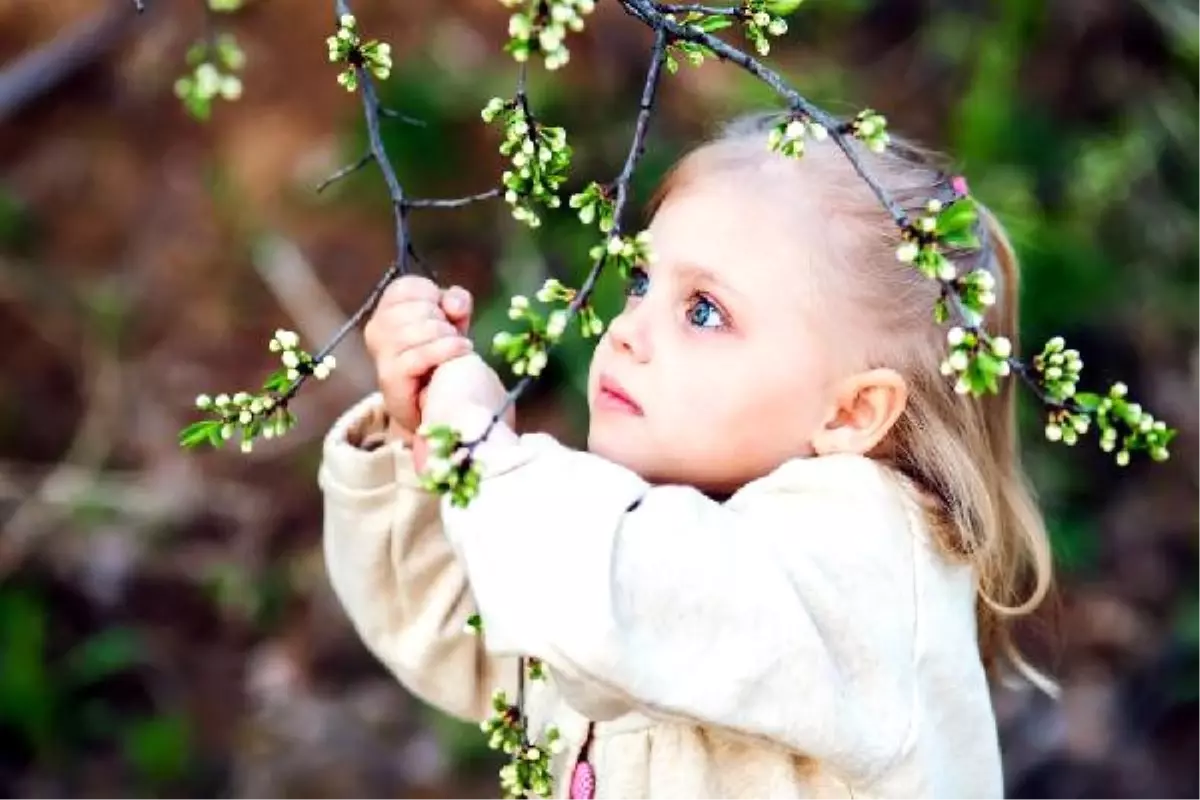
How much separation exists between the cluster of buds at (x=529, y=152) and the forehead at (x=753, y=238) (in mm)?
328

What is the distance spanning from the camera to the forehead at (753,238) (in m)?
1.87

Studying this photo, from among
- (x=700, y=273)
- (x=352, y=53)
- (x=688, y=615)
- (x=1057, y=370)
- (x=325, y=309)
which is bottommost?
(x=688, y=615)

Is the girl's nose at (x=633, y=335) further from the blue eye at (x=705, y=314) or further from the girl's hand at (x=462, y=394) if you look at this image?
the girl's hand at (x=462, y=394)

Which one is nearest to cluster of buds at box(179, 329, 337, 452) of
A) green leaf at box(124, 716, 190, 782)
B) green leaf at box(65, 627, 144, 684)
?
green leaf at box(124, 716, 190, 782)

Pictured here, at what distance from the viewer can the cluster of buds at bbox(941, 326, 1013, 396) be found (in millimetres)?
1392

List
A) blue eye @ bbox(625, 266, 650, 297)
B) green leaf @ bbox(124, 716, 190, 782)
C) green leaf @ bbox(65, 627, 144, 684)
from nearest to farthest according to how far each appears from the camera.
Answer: blue eye @ bbox(625, 266, 650, 297)
green leaf @ bbox(124, 716, 190, 782)
green leaf @ bbox(65, 627, 144, 684)

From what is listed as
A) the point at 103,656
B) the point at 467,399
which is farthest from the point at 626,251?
the point at 103,656

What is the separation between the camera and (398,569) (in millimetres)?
2078

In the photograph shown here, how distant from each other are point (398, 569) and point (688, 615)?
0.55 metres

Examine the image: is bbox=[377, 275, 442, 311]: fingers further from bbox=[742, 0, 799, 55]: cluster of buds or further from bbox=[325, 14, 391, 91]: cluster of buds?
bbox=[742, 0, 799, 55]: cluster of buds

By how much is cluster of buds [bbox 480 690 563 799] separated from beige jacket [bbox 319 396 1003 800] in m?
0.06

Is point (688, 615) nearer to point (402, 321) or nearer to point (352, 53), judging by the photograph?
point (402, 321)

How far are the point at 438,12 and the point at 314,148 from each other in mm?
538

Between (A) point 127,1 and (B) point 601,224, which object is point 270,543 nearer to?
(A) point 127,1
